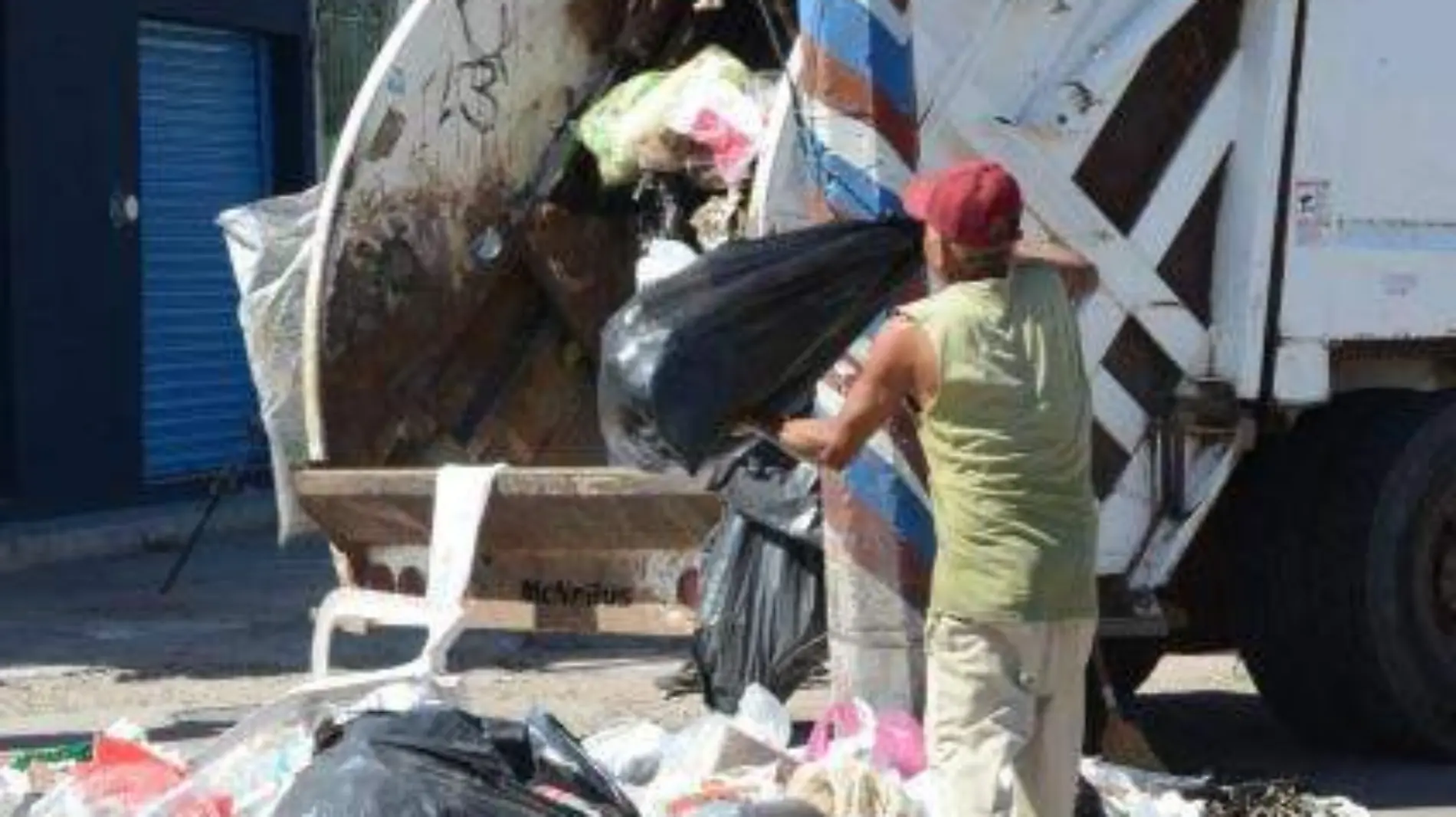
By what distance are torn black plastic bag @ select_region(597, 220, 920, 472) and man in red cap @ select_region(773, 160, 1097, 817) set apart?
0.61m

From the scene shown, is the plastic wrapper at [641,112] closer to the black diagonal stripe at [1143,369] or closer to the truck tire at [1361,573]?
the black diagonal stripe at [1143,369]

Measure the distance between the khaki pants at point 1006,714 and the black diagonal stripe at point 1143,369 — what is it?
1.89 meters

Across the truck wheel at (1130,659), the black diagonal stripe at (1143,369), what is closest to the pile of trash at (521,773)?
the black diagonal stripe at (1143,369)

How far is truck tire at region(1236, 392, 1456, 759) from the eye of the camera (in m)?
7.45

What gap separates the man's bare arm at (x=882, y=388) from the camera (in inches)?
200

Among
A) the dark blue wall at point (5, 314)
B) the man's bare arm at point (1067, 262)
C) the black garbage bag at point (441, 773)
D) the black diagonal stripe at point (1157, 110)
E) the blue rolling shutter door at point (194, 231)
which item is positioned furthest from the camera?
the blue rolling shutter door at point (194, 231)

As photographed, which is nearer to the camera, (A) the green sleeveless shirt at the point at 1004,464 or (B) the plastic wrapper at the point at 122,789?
(A) the green sleeveless shirt at the point at 1004,464

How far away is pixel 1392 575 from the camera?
748 cm

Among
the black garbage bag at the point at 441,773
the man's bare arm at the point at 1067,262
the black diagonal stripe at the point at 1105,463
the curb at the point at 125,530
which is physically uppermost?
the man's bare arm at the point at 1067,262

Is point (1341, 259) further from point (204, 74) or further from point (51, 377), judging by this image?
point (204, 74)

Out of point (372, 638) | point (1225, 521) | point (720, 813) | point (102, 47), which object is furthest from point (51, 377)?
point (720, 813)

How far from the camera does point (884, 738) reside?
614cm

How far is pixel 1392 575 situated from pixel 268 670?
13.8 feet

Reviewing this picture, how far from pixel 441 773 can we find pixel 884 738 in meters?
1.10
